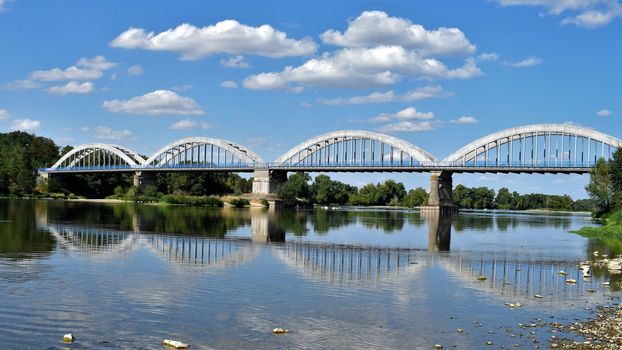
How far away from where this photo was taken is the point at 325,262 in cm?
3009

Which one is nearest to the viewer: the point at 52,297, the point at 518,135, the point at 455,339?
the point at 455,339

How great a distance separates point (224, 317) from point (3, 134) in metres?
169

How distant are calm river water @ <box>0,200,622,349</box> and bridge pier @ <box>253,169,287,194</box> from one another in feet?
298

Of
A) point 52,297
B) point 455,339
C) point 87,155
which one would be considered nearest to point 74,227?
point 52,297

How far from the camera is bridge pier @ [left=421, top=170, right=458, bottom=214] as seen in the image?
112m

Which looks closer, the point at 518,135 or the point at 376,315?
the point at 376,315

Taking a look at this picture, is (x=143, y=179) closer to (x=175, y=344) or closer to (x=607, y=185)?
(x=607, y=185)

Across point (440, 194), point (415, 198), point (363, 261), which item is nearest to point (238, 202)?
point (440, 194)

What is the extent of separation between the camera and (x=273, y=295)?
20.4 m

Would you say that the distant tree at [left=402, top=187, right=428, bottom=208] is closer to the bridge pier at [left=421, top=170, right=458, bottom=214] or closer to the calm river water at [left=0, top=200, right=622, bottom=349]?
the bridge pier at [left=421, top=170, right=458, bottom=214]

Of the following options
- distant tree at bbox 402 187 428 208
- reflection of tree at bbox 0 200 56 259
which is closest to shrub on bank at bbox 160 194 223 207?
reflection of tree at bbox 0 200 56 259

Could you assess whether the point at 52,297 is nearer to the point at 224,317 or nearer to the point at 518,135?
the point at 224,317

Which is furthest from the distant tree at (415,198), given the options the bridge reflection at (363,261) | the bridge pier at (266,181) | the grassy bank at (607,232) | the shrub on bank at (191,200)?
the bridge reflection at (363,261)

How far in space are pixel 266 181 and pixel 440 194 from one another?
33.8m
